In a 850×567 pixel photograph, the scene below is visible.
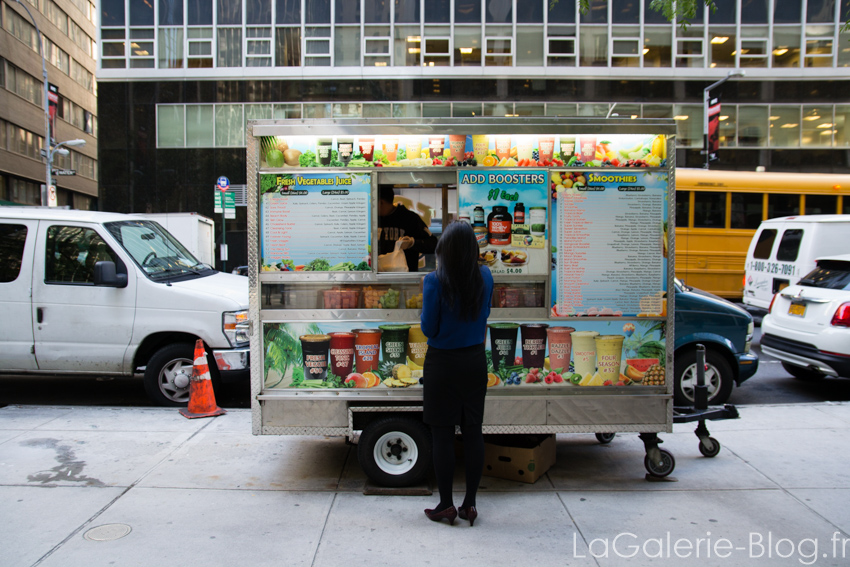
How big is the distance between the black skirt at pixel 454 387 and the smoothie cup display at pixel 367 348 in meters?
0.79

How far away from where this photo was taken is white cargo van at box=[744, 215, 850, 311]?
1076cm

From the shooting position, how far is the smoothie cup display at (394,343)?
4582 millimetres

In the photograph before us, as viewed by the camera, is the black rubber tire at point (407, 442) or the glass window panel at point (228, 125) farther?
the glass window panel at point (228, 125)

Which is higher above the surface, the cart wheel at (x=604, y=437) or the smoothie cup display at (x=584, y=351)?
the smoothie cup display at (x=584, y=351)

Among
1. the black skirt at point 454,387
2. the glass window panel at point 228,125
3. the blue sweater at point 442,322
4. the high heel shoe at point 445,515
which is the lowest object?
the high heel shoe at point 445,515

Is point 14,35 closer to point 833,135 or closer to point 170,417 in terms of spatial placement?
point 170,417

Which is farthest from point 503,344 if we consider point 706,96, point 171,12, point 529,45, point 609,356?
point 171,12

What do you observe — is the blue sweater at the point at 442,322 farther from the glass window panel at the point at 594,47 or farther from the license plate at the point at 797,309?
the glass window panel at the point at 594,47

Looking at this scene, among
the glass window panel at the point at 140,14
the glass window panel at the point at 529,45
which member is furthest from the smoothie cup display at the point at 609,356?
the glass window panel at the point at 140,14

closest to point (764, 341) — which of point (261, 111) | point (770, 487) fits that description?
point (770, 487)

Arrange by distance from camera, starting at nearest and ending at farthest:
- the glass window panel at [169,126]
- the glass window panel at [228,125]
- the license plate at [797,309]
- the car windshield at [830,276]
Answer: the car windshield at [830,276] < the license plate at [797,309] < the glass window panel at [228,125] < the glass window panel at [169,126]

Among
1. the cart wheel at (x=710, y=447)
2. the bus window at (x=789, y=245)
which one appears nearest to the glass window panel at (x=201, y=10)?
the bus window at (x=789, y=245)

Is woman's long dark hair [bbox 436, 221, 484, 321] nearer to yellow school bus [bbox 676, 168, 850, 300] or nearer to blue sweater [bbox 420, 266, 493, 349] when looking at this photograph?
blue sweater [bbox 420, 266, 493, 349]

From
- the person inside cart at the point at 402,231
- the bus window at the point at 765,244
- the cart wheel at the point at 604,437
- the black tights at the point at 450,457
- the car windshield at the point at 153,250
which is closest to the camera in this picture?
the black tights at the point at 450,457
